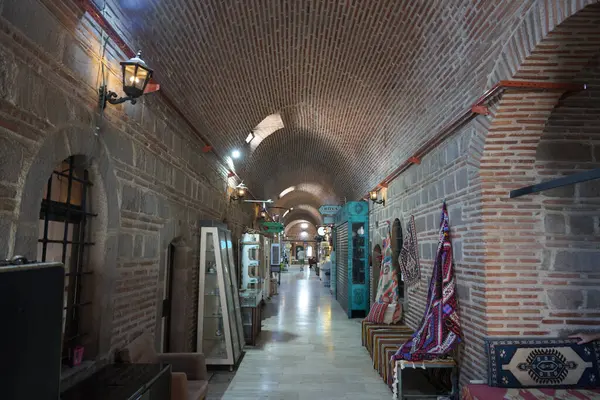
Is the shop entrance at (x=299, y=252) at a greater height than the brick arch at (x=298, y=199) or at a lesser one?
lesser

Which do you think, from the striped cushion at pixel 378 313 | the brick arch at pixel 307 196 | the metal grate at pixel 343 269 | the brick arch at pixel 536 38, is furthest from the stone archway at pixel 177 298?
the brick arch at pixel 307 196

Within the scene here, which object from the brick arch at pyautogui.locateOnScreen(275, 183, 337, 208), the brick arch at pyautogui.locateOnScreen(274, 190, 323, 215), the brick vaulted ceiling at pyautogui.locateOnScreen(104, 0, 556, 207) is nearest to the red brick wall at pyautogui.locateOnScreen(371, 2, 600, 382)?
the brick vaulted ceiling at pyautogui.locateOnScreen(104, 0, 556, 207)

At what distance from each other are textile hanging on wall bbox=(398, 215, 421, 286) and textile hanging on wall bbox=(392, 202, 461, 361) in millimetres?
1224

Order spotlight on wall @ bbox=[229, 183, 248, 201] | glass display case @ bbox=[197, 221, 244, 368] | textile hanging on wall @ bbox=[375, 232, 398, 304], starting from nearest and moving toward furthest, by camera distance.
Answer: glass display case @ bbox=[197, 221, 244, 368]
textile hanging on wall @ bbox=[375, 232, 398, 304]
spotlight on wall @ bbox=[229, 183, 248, 201]

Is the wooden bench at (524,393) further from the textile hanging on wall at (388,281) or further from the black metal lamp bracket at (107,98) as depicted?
the black metal lamp bracket at (107,98)

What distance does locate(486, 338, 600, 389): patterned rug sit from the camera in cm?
371

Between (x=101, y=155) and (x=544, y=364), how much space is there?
171 inches

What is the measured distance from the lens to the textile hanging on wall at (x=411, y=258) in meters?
6.12

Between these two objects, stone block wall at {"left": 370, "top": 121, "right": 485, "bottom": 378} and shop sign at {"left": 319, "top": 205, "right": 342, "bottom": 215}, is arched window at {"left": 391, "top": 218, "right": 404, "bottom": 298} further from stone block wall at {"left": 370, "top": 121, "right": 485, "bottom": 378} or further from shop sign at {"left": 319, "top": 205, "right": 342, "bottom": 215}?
shop sign at {"left": 319, "top": 205, "right": 342, "bottom": 215}

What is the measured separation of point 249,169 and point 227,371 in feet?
21.6

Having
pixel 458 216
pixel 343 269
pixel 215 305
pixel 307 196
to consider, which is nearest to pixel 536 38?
pixel 458 216

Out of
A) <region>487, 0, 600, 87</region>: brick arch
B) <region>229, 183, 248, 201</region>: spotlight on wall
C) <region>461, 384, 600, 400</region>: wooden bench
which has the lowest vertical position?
<region>461, 384, 600, 400</region>: wooden bench

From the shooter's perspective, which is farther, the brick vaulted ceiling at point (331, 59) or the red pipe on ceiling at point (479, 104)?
the brick vaulted ceiling at point (331, 59)

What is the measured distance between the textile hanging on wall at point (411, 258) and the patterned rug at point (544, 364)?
2.25 metres
